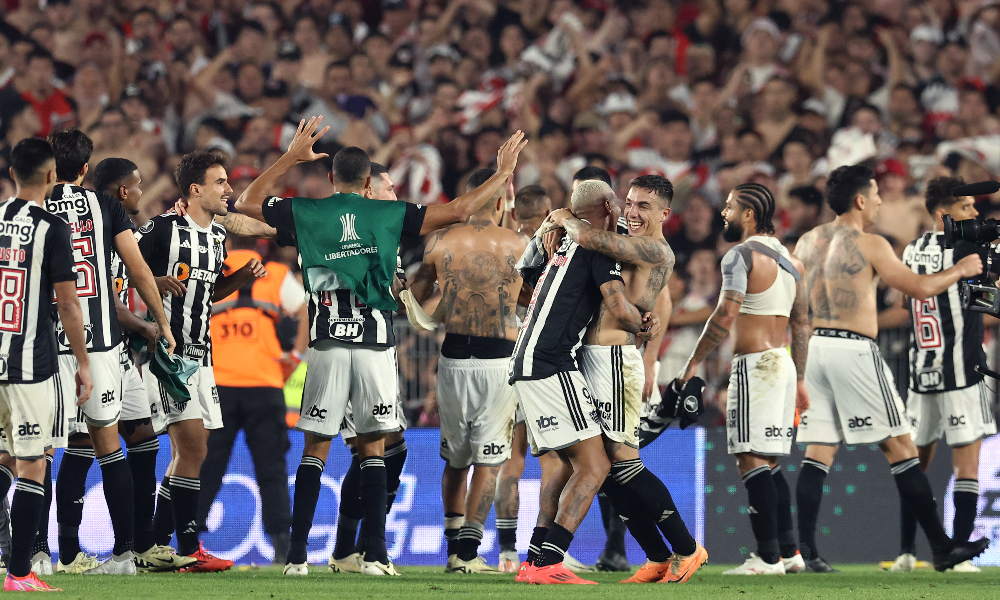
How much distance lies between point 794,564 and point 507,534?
2005 mm

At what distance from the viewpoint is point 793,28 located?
15.6 metres

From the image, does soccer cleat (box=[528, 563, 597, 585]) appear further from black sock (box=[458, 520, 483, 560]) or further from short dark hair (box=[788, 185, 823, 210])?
short dark hair (box=[788, 185, 823, 210])

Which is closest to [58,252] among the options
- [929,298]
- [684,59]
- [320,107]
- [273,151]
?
[929,298]

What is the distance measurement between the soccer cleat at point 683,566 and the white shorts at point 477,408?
1395mm

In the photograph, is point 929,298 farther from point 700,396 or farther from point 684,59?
point 684,59

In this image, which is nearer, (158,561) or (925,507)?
(158,561)

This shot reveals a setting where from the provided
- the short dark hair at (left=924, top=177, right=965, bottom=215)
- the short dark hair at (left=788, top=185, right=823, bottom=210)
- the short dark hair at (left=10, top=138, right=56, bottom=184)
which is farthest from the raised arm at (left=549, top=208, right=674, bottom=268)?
the short dark hair at (left=788, top=185, right=823, bottom=210)

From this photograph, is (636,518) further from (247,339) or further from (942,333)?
(247,339)

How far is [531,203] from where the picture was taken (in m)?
8.59

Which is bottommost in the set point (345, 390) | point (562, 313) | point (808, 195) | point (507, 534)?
point (507, 534)

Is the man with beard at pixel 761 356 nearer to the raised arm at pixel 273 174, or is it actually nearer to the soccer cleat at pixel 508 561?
the soccer cleat at pixel 508 561

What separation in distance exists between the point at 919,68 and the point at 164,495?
1118 centimetres

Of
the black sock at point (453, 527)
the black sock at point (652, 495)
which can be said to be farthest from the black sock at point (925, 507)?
the black sock at point (453, 527)

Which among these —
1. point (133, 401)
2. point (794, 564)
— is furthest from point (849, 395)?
point (133, 401)
